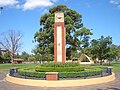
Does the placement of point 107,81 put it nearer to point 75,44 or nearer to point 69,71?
point 69,71

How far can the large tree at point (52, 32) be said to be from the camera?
44094 mm

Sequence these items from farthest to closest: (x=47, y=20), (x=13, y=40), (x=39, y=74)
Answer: (x=13, y=40), (x=47, y=20), (x=39, y=74)

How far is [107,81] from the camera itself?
59.6 feet

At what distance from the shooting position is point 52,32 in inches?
1708

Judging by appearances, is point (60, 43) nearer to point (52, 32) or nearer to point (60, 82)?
point (60, 82)

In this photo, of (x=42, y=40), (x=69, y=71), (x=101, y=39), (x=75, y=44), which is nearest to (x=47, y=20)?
(x=42, y=40)

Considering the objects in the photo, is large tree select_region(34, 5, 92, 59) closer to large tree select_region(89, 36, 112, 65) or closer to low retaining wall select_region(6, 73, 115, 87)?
large tree select_region(89, 36, 112, 65)

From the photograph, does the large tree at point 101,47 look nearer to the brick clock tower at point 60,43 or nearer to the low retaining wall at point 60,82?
the brick clock tower at point 60,43

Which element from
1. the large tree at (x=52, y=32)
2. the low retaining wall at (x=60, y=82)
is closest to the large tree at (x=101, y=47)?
the large tree at (x=52, y=32)

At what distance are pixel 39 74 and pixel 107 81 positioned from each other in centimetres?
581

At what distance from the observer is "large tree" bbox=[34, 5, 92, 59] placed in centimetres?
4409

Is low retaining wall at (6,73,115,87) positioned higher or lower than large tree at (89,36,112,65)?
lower

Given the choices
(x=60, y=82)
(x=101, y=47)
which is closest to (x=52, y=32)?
(x=101, y=47)

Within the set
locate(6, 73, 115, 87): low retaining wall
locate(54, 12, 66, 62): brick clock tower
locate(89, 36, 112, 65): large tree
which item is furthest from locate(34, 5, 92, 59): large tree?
locate(6, 73, 115, 87): low retaining wall
